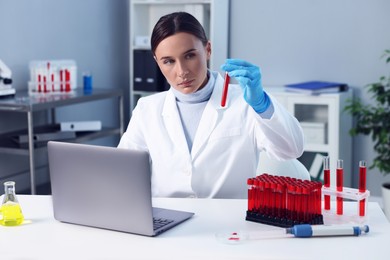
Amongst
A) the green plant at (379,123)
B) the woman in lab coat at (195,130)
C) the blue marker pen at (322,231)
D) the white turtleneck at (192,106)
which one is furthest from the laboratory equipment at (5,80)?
the blue marker pen at (322,231)

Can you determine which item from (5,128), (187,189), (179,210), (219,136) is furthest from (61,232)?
(5,128)

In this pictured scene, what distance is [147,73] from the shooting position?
14.5 feet

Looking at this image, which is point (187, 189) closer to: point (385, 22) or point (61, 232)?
point (61, 232)

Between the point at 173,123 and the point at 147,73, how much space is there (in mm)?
2405

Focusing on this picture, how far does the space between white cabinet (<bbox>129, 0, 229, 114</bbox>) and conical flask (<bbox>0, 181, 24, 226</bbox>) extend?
2.78 m

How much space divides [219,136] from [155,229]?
22.6 inches

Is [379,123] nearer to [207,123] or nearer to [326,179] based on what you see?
[207,123]

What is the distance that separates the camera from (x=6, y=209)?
162 centimetres

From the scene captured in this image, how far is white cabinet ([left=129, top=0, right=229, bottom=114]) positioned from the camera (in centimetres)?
429

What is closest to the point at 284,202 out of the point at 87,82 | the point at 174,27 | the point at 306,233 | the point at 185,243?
the point at 306,233

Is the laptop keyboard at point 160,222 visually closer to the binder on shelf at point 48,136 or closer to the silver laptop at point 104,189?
the silver laptop at point 104,189

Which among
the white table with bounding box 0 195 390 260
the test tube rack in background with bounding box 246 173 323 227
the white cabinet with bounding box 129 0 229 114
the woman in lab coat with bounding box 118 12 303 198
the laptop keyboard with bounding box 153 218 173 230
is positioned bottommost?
the white table with bounding box 0 195 390 260

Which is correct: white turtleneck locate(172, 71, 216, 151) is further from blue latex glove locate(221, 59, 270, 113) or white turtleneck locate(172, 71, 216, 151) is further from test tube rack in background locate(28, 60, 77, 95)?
test tube rack in background locate(28, 60, 77, 95)

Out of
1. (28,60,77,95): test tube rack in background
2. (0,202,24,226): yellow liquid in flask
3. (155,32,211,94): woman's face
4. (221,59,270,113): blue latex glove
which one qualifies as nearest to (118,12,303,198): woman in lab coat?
(155,32,211,94): woman's face
